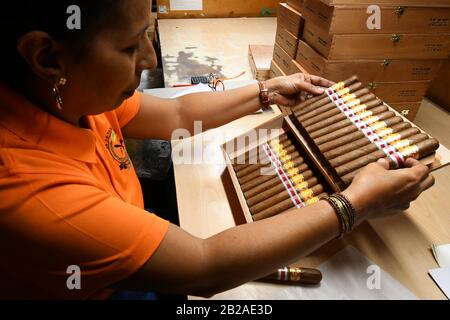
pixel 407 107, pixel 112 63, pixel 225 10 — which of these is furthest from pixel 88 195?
pixel 225 10

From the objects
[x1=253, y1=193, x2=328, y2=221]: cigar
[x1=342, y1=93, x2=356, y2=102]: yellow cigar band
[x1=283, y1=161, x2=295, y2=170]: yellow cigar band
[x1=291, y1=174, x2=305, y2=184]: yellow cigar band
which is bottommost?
[x1=253, y1=193, x2=328, y2=221]: cigar

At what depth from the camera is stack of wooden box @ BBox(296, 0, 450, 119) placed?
1.31 m

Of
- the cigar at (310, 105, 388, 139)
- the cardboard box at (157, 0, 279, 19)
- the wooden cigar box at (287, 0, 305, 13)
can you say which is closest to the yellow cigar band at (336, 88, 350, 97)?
the cigar at (310, 105, 388, 139)

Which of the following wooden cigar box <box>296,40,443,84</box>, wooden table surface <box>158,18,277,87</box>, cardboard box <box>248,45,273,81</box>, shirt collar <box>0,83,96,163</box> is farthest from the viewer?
wooden table surface <box>158,18,277,87</box>

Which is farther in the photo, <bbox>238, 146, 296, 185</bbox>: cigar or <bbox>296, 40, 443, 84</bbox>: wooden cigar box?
<bbox>296, 40, 443, 84</bbox>: wooden cigar box

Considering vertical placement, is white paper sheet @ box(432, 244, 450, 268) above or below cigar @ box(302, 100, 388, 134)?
below

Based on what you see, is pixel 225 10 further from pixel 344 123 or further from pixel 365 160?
pixel 365 160

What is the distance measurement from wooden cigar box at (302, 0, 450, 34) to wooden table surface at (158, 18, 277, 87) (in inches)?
33.3

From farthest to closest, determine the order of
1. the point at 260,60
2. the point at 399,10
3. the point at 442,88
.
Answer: the point at 260,60, the point at 442,88, the point at 399,10

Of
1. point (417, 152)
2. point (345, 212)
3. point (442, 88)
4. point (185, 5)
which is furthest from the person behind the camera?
point (185, 5)

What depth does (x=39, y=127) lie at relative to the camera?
2.33 ft

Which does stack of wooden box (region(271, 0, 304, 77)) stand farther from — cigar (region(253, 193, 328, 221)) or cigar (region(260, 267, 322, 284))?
cigar (region(260, 267, 322, 284))

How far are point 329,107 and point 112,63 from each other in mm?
850
